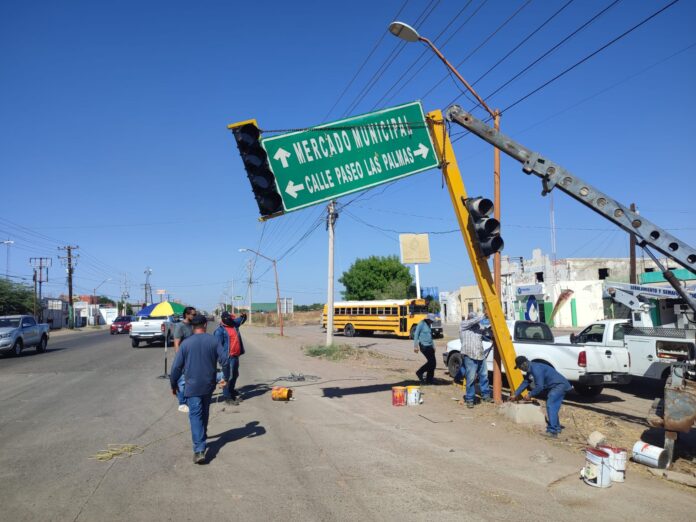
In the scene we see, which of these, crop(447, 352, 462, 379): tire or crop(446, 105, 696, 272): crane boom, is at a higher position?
crop(446, 105, 696, 272): crane boom

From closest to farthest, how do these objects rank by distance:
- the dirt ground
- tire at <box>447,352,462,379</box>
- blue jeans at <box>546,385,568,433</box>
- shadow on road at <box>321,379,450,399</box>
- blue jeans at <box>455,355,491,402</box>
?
the dirt ground → blue jeans at <box>546,385,568,433</box> → blue jeans at <box>455,355,491,402</box> → shadow on road at <box>321,379,450,399</box> → tire at <box>447,352,462,379</box>

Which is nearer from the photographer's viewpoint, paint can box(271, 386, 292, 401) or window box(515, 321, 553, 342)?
paint can box(271, 386, 292, 401)

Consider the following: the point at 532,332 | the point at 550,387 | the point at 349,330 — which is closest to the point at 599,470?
the point at 550,387

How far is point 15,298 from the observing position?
61.8 meters

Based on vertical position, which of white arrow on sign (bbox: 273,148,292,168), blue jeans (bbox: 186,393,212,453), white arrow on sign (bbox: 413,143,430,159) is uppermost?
white arrow on sign (bbox: 413,143,430,159)

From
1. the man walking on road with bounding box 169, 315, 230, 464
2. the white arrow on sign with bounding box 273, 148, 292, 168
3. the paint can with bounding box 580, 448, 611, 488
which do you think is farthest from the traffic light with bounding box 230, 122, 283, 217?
the paint can with bounding box 580, 448, 611, 488

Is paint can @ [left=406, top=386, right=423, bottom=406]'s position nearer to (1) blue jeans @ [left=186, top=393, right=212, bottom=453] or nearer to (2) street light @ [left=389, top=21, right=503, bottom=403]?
(2) street light @ [left=389, top=21, right=503, bottom=403]

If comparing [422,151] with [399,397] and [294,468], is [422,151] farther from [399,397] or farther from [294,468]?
[294,468]

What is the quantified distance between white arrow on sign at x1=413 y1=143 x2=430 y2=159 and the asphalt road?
4.68m

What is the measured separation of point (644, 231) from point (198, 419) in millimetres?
6862

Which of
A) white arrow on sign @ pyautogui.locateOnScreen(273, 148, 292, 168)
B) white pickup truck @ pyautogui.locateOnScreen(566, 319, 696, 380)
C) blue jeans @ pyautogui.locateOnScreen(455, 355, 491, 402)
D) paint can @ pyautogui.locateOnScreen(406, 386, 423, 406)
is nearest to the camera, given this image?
white arrow on sign @ pyautogui.locateOnScreen(273, 148, 292, 168)

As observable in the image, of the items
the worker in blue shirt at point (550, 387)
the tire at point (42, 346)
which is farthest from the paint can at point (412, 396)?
the tire at point (42, 346)

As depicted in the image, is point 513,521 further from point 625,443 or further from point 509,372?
point 509,372

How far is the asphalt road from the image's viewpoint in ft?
15.3
